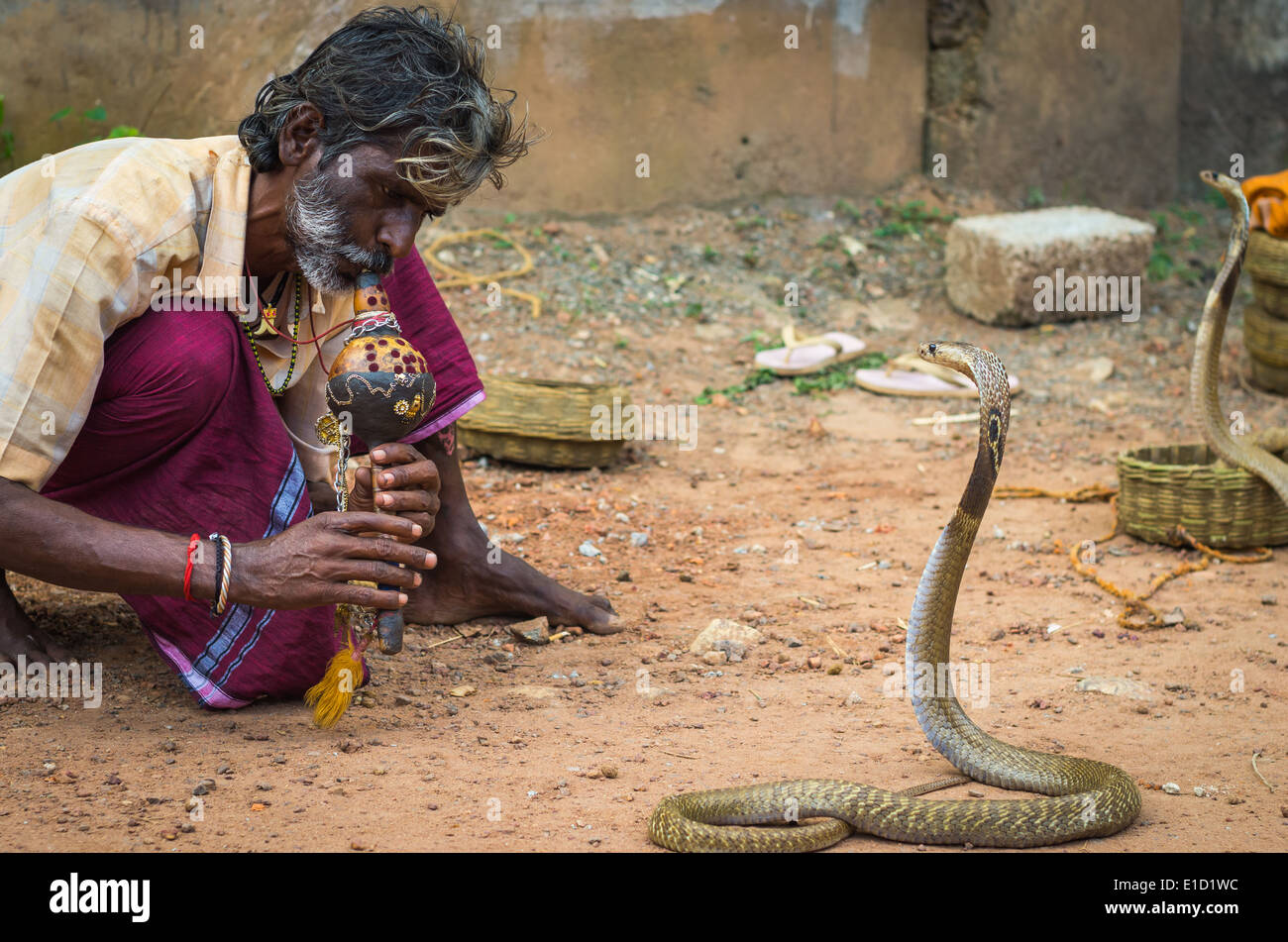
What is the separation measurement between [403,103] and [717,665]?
5.56 feet

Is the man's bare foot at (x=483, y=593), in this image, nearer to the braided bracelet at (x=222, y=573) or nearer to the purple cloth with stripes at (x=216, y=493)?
the purple cloth with stripes at (x=216, y=493)

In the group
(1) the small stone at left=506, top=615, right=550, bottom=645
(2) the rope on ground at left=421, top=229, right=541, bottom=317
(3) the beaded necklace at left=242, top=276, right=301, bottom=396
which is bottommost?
(1) the small stone at left=506, top=615, right=550, bottom=645

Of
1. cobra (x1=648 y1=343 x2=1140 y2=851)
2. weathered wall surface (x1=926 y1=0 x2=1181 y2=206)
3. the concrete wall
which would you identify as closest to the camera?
cobra (x1=648 y1=343 x2=1140 y2=851)

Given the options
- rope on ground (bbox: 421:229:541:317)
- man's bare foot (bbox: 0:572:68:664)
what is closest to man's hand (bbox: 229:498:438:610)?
man's bare foot (bbox: 0:572:68:664)

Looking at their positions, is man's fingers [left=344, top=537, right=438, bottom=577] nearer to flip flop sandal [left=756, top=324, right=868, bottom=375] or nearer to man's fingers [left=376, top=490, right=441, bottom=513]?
man's fingers [left=376, top=490, right=441, bottom=513]

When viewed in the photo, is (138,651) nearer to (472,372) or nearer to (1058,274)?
(472,372)

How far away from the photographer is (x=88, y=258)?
2652 mm

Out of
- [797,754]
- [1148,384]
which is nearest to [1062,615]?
[797,754]

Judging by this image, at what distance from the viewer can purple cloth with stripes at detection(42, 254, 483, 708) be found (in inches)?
116

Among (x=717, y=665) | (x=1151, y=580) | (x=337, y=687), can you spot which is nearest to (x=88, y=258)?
(x=337, y=687)

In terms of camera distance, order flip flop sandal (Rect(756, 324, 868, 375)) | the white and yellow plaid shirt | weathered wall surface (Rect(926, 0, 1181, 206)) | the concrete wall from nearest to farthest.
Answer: the white and yellow plaid shirt → flip flop sandal (Rect(756, 324, 868, 375)) → the concrete wall → weathered wall surface (Rect(926, 0, 1181, 206))

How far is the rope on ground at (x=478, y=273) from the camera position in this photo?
721 centimetres

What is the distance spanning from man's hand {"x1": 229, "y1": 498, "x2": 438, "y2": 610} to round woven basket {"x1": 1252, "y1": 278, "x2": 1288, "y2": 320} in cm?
512

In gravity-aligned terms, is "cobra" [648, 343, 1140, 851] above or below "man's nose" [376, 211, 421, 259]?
below
